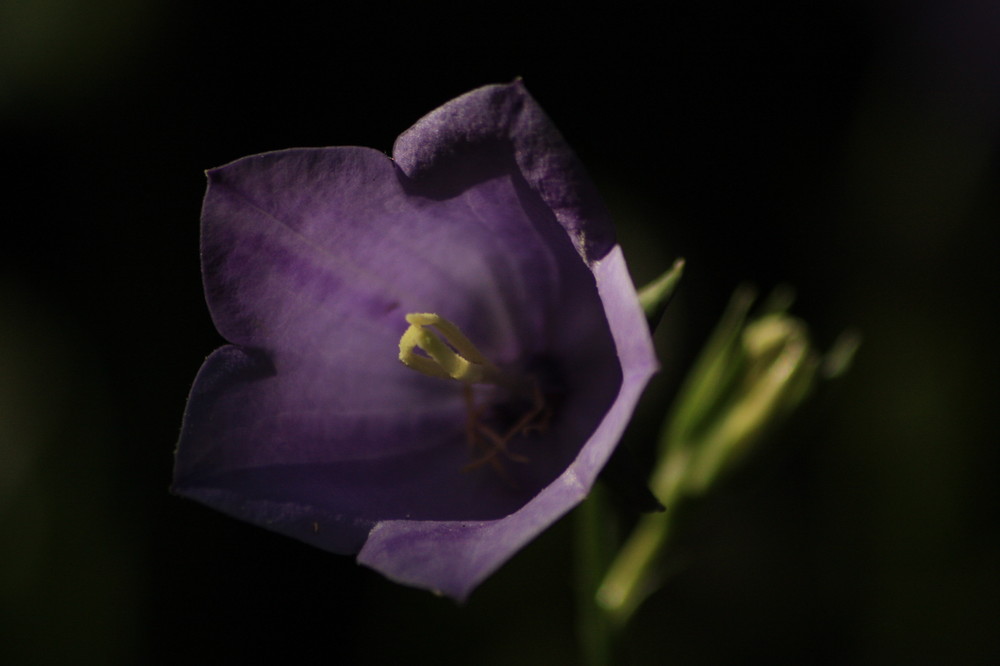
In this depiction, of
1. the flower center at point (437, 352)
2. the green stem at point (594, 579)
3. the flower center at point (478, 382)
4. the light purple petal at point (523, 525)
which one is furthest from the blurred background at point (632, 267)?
the light purple petal at point (523, 525)

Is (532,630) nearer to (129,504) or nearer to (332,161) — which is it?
(129,504)

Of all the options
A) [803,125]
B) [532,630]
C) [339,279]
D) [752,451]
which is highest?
[339,279]

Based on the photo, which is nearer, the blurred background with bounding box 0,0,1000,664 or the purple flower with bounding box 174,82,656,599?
the purple flower with bounding box 174,82,656,599

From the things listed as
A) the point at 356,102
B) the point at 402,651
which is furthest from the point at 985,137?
the point at 402,651

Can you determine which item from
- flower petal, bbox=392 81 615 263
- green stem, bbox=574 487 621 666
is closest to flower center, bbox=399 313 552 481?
green stem, bbox=574 487 621 666

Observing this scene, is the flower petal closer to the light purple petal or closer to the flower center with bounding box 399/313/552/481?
the light purple petal

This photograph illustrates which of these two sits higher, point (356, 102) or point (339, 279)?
point (339, 279)

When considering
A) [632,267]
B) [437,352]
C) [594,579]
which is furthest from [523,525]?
[632,267]

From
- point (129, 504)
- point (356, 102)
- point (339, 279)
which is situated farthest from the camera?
point (356, 102)
